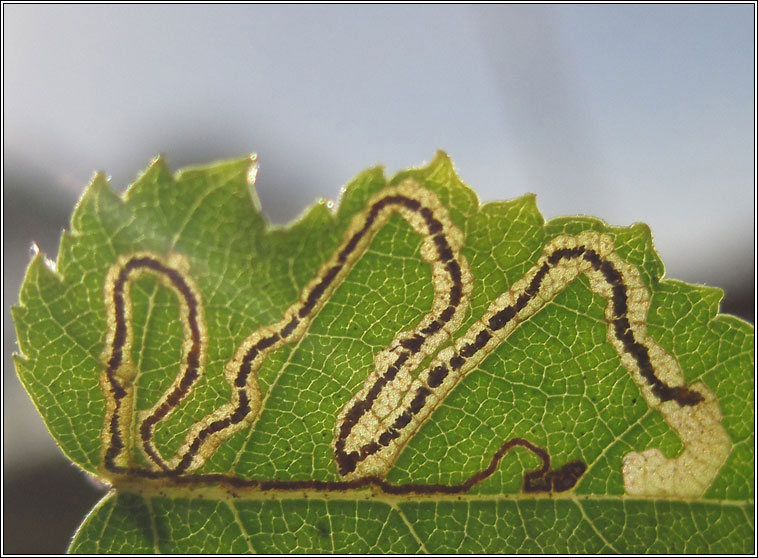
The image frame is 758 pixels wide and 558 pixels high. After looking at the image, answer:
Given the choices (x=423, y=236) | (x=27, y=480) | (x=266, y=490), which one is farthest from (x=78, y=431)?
(x=27, y=480)

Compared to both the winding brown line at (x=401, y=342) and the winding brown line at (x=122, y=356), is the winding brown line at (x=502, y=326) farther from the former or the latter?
the winding brown line at (x=122, y=356)

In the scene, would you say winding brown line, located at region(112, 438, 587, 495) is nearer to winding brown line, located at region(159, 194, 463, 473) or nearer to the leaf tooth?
winding brown line, located at region(159, 194, 463, 473)

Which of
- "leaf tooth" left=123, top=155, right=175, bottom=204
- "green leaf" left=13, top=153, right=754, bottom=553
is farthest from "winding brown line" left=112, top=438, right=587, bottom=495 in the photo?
"leaf tooth" left=123, top=155, right=175, bottom=204

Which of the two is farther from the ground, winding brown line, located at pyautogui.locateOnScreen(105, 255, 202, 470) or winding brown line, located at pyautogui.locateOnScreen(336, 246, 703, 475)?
winding brown line, located at pyautogui.locateOnScreen(336, 246, 703, 475)

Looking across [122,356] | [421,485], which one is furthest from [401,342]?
[122,356]

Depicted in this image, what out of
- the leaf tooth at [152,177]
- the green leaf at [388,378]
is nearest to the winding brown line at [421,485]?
the green leaf at [388,378]

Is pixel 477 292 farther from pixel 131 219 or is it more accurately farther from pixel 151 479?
pixel 151 479

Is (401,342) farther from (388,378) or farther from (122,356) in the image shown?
(122,356)
